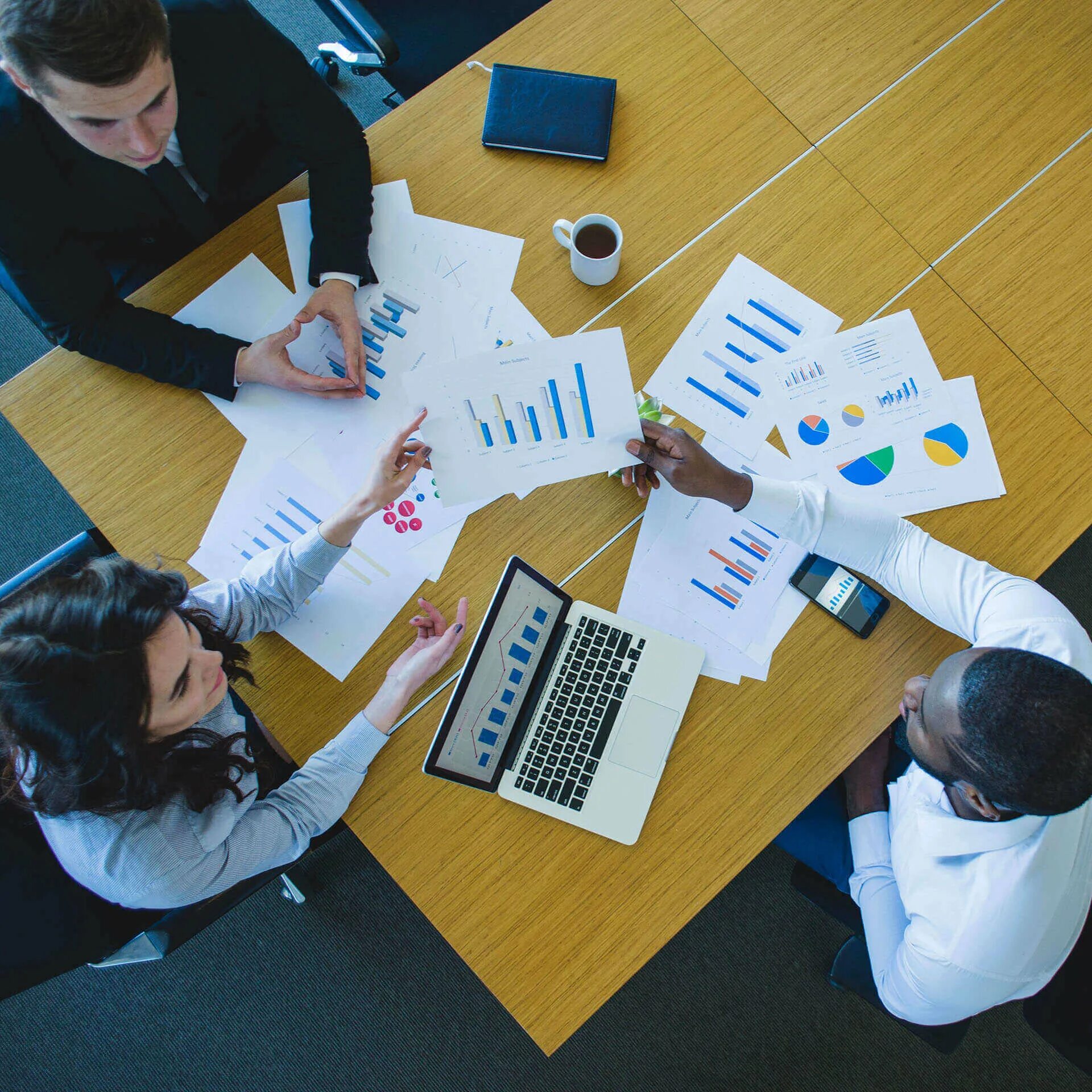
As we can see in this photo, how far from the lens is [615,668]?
3.95 ft

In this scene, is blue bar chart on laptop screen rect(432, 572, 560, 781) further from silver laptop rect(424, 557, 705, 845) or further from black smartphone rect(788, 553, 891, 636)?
black smartphone rect(788, 553, 891, 636)

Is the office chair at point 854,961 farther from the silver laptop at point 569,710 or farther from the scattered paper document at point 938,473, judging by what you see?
the scattered paper document at point 938,473

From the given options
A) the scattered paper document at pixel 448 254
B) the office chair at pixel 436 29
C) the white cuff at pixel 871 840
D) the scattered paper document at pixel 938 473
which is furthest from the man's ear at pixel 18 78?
the white cuff at pixel 871 840

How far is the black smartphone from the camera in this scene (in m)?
1.21

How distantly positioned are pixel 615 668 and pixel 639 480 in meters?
0.30

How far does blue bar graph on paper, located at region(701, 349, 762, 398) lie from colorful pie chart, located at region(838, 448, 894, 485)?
19 cm

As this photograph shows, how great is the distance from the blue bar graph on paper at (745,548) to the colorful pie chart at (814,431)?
0.67 ft

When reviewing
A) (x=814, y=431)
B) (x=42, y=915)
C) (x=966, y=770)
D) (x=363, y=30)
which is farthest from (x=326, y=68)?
(x=966, y=770)

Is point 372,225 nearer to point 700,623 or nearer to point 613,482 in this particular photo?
point 613,482

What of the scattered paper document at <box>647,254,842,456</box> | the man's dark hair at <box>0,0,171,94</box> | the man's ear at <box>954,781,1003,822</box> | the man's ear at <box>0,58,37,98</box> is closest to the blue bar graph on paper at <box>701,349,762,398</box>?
the scattered paper document at <box>647,254,842,456</box>

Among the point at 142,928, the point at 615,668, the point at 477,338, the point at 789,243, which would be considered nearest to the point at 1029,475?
the point at 789,243

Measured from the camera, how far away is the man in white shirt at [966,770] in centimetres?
96

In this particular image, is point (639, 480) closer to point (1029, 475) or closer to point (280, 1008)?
point (1029, 475)

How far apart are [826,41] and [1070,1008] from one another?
1665mm
